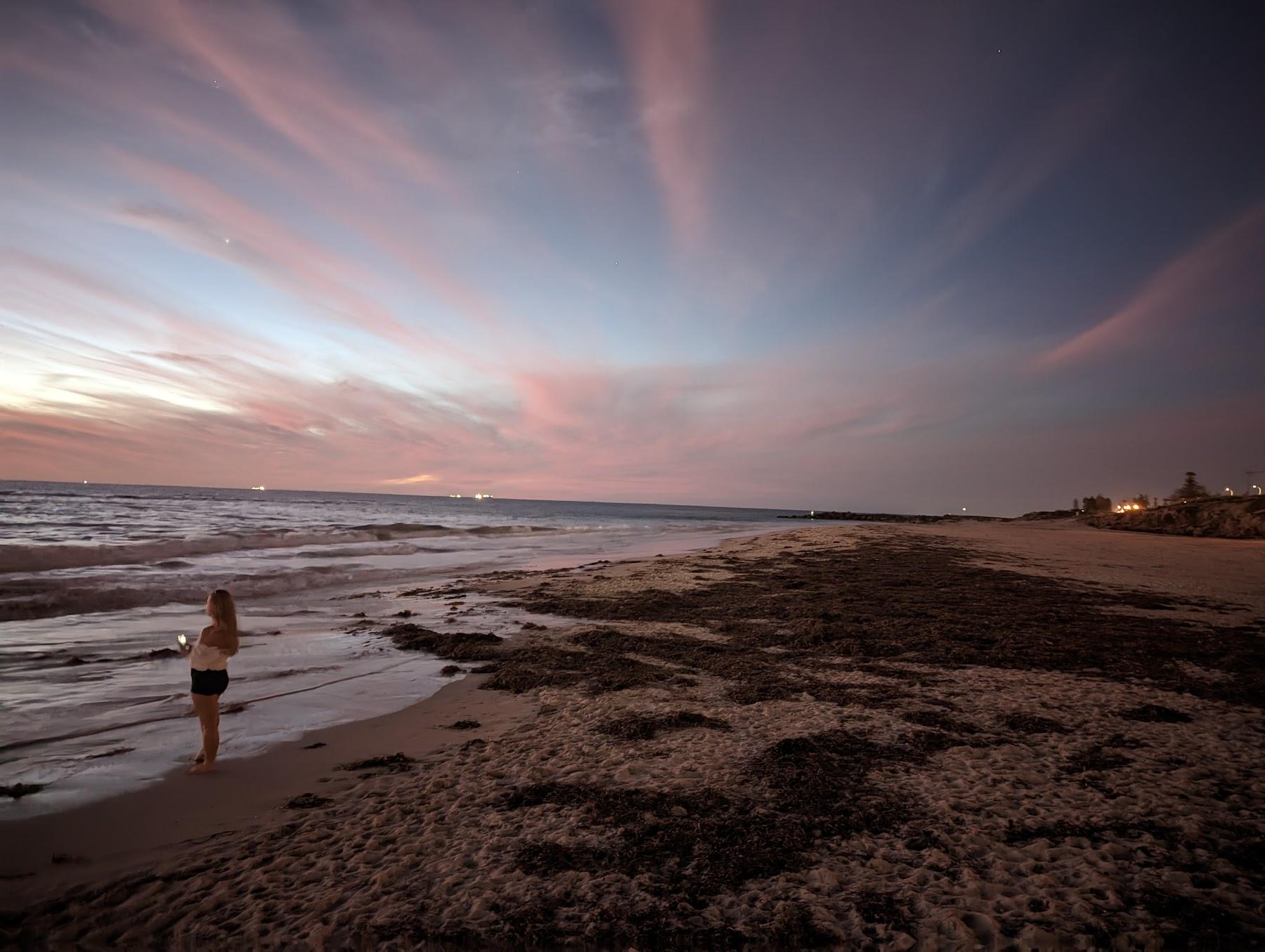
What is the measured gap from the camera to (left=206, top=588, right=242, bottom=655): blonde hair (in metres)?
5.98

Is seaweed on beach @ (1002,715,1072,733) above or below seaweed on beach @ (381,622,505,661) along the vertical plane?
above

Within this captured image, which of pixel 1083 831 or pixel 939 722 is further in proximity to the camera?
pixel 939 722

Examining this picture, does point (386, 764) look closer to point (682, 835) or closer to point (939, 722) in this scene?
point (682, 835)

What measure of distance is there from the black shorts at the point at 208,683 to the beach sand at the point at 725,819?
2.62ft

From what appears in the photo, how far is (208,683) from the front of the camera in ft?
19.1

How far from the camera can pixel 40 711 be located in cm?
723

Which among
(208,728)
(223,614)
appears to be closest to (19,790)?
(208,728)

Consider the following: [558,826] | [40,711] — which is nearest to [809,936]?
[558,826]

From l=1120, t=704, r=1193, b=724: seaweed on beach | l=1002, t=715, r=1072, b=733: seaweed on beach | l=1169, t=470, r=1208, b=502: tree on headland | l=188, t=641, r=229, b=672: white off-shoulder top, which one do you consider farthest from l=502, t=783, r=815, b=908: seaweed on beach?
l=1169, t=470, r=1208, b=502: tree on headland

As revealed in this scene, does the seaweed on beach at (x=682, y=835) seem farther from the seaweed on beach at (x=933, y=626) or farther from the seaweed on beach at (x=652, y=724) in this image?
the seaweed on beach at (x=933, y=626)

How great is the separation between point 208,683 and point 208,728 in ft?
1.43

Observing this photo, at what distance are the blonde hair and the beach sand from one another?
1.30 metres

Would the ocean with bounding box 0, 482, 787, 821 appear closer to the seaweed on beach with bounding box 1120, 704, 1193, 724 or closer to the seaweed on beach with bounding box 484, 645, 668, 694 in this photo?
the seaweed on beach with bounding box 484, 645, 668, 694

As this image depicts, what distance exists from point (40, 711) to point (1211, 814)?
12.5 m
